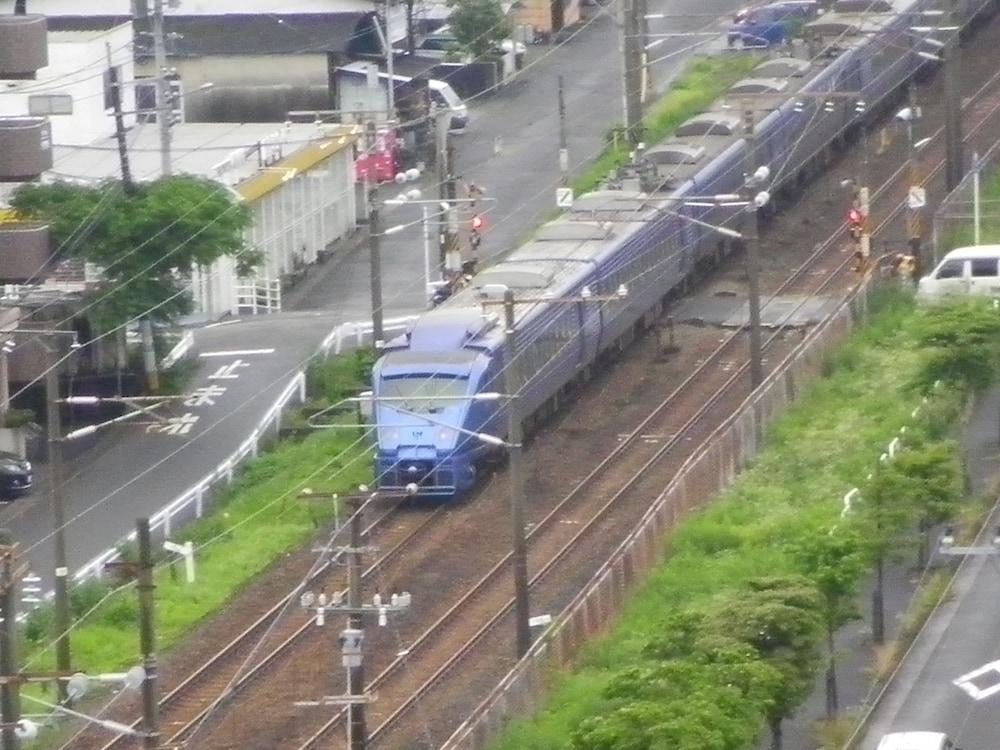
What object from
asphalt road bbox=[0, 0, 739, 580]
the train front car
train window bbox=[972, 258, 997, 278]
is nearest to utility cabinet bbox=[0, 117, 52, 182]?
asphalt road bbox=[0, 0, 739, 580]

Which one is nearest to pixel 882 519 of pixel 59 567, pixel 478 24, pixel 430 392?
pixel 430 392

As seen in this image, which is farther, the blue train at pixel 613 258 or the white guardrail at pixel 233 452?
the blue train at pixel 613 258

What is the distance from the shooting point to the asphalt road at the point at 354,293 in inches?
1264

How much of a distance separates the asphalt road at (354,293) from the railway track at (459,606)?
11.2ft

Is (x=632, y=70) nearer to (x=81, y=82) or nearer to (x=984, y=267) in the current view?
(x=81, y=82)

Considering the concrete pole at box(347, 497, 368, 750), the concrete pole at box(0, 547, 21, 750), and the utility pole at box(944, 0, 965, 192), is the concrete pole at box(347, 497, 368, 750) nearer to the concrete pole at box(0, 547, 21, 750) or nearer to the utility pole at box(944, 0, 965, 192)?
the concrete pole at box(0, 547, 21, 750)

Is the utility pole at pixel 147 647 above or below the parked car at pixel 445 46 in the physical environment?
below

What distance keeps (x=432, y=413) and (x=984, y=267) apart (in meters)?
8.60

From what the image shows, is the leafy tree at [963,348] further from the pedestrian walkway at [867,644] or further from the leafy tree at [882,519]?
the leafy tree at [882,519]

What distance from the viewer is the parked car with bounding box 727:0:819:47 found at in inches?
2034

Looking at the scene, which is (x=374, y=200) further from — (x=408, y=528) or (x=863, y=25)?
(x=863, y=25)

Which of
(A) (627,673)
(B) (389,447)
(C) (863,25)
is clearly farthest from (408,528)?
(C) (863,25)

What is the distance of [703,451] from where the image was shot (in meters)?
30.3

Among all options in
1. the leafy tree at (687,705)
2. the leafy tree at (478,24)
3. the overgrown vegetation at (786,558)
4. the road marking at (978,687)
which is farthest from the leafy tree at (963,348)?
the leafy tree at (478,24)
